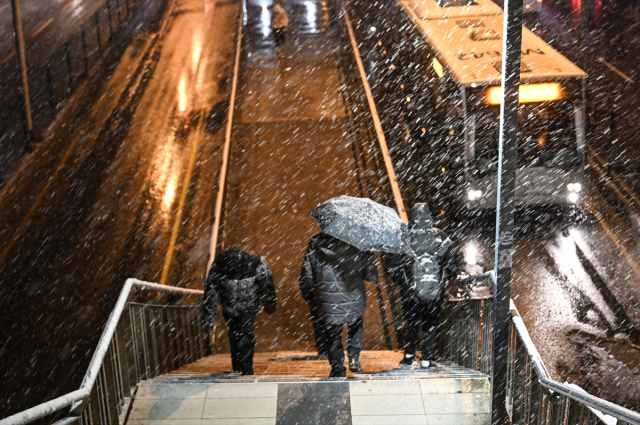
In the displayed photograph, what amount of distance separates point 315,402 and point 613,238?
34.7ft

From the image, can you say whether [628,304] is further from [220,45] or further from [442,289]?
[220,45]

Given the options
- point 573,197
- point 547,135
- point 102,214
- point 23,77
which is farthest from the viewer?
point 23,77

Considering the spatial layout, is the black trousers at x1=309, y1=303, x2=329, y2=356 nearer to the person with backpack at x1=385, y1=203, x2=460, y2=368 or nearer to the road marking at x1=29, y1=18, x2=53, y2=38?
the person with backpack at x1=385, y1=203, x2=460, y2=368

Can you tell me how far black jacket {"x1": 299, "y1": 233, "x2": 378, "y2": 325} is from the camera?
284 inches

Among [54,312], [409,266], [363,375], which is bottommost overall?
[54,312]

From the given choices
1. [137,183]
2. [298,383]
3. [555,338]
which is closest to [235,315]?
[298,383]

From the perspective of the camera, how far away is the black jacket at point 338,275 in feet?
23.6

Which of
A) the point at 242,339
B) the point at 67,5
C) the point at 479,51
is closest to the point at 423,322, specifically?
the point at 242,339

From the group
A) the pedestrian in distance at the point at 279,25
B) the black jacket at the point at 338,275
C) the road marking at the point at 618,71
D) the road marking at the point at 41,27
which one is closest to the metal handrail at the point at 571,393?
the black jacket at the point at 338,275

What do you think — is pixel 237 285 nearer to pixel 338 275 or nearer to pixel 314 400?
pixel 338 275

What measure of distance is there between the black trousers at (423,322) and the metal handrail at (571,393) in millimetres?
1605

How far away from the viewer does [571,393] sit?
484 cm

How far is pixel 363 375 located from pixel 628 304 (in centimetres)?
751

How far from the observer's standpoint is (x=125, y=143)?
64.5 feet
